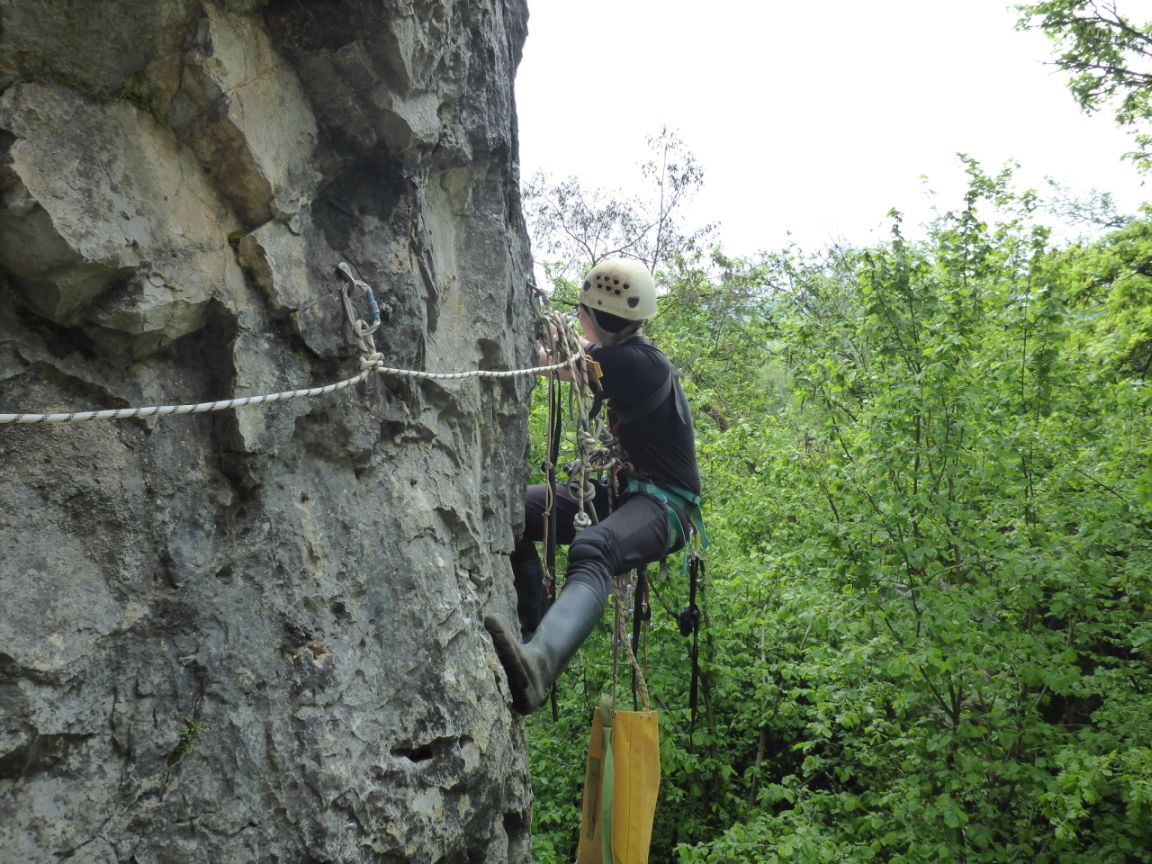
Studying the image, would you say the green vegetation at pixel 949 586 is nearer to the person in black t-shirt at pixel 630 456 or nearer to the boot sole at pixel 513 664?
the person in black t-shirt at pixel 630 456

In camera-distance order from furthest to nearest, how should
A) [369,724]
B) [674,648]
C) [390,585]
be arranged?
[674,648] < [390,585] < [369,724]

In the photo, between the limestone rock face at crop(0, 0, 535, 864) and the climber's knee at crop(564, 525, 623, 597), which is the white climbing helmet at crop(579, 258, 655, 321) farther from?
the limestone rock face at crop(0, 0, 535, 864)

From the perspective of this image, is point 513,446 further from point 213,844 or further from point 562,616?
point 213,844

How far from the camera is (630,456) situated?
14.3 ft

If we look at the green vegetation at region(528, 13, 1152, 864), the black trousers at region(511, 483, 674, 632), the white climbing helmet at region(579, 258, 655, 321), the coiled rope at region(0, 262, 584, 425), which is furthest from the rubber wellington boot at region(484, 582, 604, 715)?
the green vegetation at region(528, 13, 1152, 864)

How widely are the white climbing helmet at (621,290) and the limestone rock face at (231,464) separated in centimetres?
149

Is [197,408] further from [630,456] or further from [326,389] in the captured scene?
[630,456]

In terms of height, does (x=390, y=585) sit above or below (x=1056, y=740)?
above

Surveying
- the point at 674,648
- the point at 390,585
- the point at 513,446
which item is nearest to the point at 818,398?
the point at 674,648

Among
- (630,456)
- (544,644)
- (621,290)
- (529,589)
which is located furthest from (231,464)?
(621,290)

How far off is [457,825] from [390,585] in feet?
2.18

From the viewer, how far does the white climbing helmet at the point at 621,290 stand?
4.42 m

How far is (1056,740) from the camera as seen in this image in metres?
6.29

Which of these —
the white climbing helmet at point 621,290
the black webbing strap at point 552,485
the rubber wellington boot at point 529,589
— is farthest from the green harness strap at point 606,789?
the white climbing helmet at point 621,290
